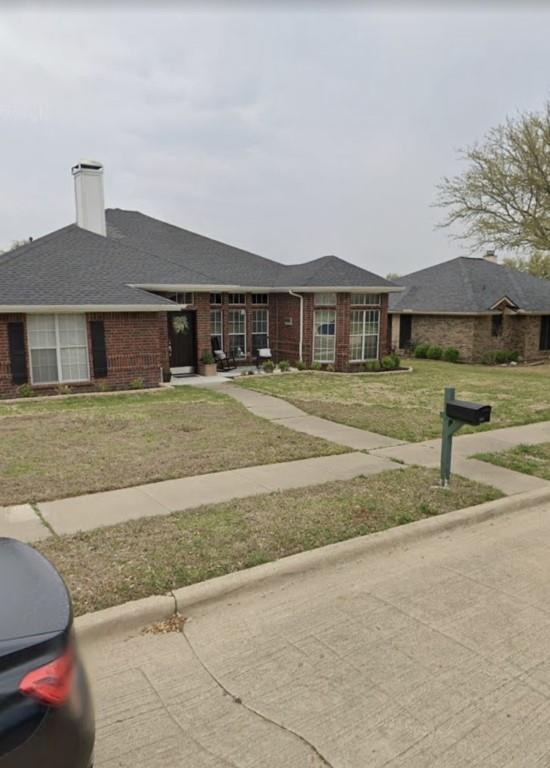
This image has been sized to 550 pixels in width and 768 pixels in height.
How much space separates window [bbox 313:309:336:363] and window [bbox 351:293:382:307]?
0.91m

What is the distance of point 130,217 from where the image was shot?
71.6 ft

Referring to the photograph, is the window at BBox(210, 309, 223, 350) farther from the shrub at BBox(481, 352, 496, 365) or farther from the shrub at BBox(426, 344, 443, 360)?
the shrub at BBox(481, 352, 496, 365)

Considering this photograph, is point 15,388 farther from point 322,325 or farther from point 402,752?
point 402,752

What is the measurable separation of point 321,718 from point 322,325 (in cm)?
1682

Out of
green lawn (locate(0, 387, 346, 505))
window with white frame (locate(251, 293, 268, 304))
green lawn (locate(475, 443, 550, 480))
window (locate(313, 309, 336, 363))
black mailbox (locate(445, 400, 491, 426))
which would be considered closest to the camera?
black mailbox (locate(445, 400, 491, 426))

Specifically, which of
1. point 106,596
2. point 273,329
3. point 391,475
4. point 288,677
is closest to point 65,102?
point 273,329

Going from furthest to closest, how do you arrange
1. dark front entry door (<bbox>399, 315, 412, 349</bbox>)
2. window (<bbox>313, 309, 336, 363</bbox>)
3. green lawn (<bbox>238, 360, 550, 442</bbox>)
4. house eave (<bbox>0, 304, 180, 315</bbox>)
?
dark front entry door (<bbox>399, 315, 412, 349</bbox>) < window (<bbox>313, 309, 336, 363</bbox>) < house eave (<bbox>0, 304, 180, 315</bbox>) < green lawn (<bbox>238, 360, 550, 442</bbox>)

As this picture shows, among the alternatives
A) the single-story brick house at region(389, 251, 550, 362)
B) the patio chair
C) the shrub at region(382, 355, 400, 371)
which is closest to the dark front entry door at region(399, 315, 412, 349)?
the single-story brick house at region(389, 251, 550, 362)

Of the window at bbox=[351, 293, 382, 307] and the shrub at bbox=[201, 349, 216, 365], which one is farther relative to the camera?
the window at bbox=[351, 293, 382, 307]

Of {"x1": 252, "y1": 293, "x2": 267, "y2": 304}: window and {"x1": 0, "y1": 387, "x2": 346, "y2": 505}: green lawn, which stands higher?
{"x1": 252, "y1": 293, "x2": 267, "y2": 304}: window

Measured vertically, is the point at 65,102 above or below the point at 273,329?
above

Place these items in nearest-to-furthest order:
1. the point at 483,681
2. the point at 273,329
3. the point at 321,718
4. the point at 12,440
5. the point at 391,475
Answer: the point at 321,718 → the point at 483,681 → the point at 391,475 → the point at 12,440 → the point at 273,329

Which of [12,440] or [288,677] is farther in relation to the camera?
[12,440]

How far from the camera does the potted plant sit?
17703 millimetres
